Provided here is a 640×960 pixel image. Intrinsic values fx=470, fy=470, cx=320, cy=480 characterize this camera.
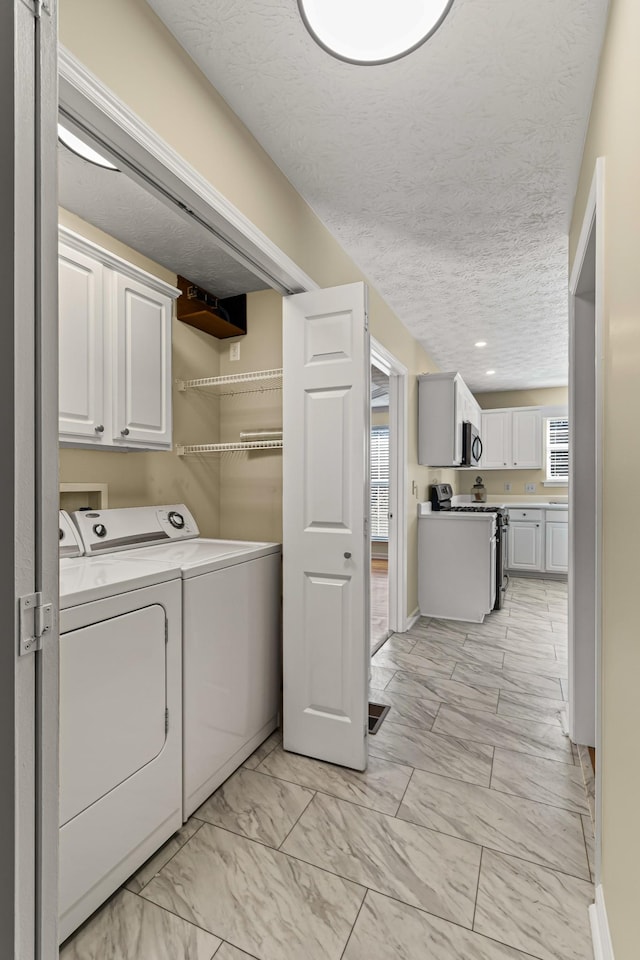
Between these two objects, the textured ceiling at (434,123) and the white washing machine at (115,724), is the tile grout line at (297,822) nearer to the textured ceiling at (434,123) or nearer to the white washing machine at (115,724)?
the white washing machine at (115,724)

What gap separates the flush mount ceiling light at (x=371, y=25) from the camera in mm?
1298

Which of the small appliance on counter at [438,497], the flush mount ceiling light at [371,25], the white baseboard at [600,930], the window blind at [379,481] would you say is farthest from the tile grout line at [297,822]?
the window blind at [379,481]

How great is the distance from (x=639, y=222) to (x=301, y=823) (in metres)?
2.11

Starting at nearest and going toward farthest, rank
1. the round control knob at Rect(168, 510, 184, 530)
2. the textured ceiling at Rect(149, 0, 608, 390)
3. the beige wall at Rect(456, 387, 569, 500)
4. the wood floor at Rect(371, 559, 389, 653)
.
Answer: the textured ceiling at Rect(149, 0, 608, 390), the round control knob at Rect(168, 510, 184, 530), the wood floor at Rect(371, 559, 389, 653), the beige wall at Rect(456, 387, 569, 500)

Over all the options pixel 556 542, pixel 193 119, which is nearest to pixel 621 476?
pixel 193 119

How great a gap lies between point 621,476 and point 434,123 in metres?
1.51

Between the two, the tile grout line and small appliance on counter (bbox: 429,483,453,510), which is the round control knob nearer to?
the tile grout line

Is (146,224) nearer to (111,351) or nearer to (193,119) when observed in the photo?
(111,351)

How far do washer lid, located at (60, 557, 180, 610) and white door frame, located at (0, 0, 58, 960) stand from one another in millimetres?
542

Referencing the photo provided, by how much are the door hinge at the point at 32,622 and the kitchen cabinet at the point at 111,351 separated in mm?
1237

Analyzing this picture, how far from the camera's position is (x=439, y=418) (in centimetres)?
446

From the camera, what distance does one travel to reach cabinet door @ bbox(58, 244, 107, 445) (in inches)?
73.2

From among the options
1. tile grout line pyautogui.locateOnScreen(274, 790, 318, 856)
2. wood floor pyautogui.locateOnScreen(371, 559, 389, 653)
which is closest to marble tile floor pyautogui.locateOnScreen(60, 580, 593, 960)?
tile grout line pyautogui.locateOnScreen(274, 790, 318, 856)

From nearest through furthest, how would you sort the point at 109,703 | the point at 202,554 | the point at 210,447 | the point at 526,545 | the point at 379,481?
the point at 109,703, the point at 202,554, the point at 210,447, the point at 526,545, the point at 379,481
